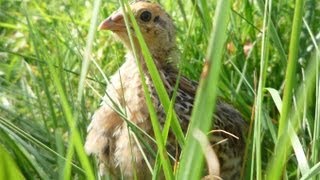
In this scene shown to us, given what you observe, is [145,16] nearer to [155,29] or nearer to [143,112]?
[155,29]

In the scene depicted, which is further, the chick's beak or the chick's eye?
the chick's eye

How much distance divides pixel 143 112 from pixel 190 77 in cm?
58

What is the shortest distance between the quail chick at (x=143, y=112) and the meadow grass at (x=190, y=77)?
0.06m

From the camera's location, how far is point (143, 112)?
2291 mm

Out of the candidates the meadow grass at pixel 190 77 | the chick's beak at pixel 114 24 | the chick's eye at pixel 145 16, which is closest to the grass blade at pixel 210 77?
the meadow grass at pixel 190 77

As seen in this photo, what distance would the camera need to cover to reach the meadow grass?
4.40 feet

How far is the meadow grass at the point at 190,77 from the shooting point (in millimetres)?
1340

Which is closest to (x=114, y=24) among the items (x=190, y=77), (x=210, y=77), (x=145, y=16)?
(x=145, y=16)

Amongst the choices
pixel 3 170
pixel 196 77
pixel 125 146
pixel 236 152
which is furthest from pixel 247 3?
pixel 3 170

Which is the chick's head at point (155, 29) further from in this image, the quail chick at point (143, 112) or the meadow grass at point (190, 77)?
the meadow grass at point (190, 77)

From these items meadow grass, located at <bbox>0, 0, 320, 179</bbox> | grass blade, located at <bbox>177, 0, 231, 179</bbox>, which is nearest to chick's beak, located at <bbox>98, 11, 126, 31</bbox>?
meadow grass, located at <bbox>0, 0, 320, 179</bbox>

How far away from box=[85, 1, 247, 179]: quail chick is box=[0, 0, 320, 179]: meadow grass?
0.21 ft

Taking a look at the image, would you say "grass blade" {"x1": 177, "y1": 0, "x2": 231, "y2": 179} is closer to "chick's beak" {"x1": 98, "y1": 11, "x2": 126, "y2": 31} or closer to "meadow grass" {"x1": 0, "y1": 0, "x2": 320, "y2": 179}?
"meadow grass" {"x1": 0, "y1": 0, "x2": 320, "y2": 179}

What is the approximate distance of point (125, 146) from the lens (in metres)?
2.24
